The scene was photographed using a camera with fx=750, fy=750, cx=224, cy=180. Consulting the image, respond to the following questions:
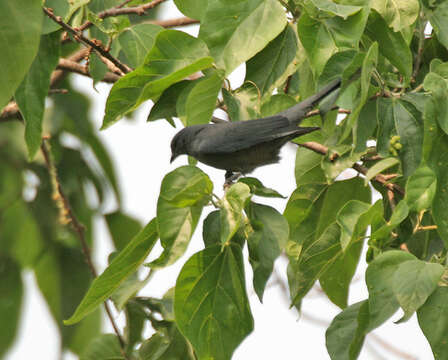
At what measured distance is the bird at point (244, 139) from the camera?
10.5ft

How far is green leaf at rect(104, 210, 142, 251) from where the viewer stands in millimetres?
4875

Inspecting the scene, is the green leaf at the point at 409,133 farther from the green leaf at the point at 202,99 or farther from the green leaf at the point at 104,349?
the green leaf at the point at 104,349

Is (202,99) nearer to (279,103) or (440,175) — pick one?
(279,103)

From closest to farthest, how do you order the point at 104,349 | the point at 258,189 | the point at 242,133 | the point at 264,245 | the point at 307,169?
the point at 264,245 < the point at 258,189 < the point at 307,169 < the point at 242,133 < the point at 104,349

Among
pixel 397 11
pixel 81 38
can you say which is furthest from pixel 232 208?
pixel 81 38

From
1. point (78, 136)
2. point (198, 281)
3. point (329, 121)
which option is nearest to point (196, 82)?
point (329, 121)

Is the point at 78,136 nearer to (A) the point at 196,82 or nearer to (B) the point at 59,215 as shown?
(B) the point at 59,215

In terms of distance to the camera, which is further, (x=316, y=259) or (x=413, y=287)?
(x=316, y=259)

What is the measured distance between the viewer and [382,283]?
2.40 m

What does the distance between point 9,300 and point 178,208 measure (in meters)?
2.40

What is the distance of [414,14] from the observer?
278 cm

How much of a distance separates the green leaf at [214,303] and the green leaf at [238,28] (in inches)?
27.5

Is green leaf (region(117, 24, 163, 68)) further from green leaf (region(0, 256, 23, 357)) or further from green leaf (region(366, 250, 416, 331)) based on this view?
green leaf (region(0, 256, 23, 357))

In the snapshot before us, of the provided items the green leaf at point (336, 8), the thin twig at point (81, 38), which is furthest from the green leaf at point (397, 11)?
the thin twig at point (81, 38)
